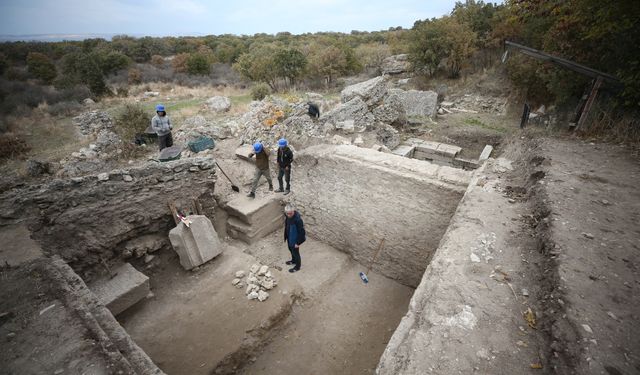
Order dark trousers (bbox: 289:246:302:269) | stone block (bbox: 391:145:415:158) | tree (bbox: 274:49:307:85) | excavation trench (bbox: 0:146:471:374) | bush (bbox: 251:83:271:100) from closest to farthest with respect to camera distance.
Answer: excavation trench (bbox: 0:146:471:374) → dark trousers (bbox: 289:246:302:269) → stone block (bbox: 391:145:415:158) → bush (bbox: 251:83:271:100) → tree (bbox: 274:49:307:85)

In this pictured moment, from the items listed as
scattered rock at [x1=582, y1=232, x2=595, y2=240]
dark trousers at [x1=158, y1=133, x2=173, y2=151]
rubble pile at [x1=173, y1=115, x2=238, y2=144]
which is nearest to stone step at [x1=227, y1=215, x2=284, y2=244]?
dark trousers at [x1=158, y1=133, x2=173, y2=151]

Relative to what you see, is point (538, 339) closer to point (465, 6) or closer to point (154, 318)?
point (154, 318)

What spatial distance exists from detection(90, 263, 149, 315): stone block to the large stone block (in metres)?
0.71

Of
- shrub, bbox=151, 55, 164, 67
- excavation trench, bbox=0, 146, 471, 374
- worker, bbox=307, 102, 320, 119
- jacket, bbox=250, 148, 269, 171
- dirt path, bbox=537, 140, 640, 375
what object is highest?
shrub, bbox=151, 55, 164, 67

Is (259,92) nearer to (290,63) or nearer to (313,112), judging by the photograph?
(290,63)

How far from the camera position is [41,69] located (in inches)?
938

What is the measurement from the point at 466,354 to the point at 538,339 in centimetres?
57

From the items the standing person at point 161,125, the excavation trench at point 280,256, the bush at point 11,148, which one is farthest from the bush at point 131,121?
the excavation trench at point 280,256

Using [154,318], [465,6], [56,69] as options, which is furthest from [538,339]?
[56,69]

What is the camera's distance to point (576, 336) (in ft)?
6.31

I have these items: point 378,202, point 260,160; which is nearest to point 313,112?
point 260,160

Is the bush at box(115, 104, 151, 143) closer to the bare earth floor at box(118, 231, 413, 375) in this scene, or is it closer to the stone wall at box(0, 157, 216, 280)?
the stone wall at box(0, 157, 216, 280)

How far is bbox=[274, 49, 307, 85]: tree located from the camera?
20.0 metres

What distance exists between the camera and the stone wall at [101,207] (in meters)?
4.18
